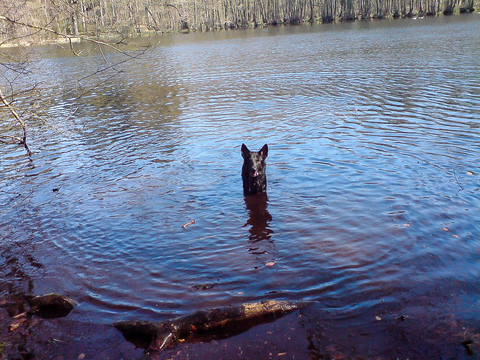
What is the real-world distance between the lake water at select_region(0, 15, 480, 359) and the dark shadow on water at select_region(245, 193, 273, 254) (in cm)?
4

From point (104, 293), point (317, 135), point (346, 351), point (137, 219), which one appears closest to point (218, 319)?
point (346, 351)

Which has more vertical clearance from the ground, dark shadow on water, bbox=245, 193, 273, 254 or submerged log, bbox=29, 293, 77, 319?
submerged log, bbox=29, 293, 77, 319

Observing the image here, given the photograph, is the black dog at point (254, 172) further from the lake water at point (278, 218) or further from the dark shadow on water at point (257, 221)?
the lake water at point (278, 218)

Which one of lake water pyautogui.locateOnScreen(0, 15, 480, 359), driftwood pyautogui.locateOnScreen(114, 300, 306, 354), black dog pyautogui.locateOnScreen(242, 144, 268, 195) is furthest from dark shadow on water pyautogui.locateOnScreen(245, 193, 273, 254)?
driftwood pyautogui.locateOnScreen(114, 300, 306, 354)

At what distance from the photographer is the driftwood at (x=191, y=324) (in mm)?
4824

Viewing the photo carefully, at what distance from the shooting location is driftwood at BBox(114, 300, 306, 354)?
482 cm

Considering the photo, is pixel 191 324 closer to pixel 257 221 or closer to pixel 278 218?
pixel 257 221

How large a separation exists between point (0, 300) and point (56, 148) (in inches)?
392

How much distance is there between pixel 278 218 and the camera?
855 cm

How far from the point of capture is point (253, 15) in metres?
114

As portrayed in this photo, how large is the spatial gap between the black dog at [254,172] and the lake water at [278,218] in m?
0.39

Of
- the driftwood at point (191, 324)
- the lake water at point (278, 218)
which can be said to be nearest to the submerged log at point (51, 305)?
the lake water at point (278, 218)

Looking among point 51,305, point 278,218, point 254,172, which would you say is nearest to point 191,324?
point 51,305

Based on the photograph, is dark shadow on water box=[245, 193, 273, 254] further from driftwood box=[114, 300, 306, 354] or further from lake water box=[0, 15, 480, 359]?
driftwood box=[114, 300, 306, 354]
